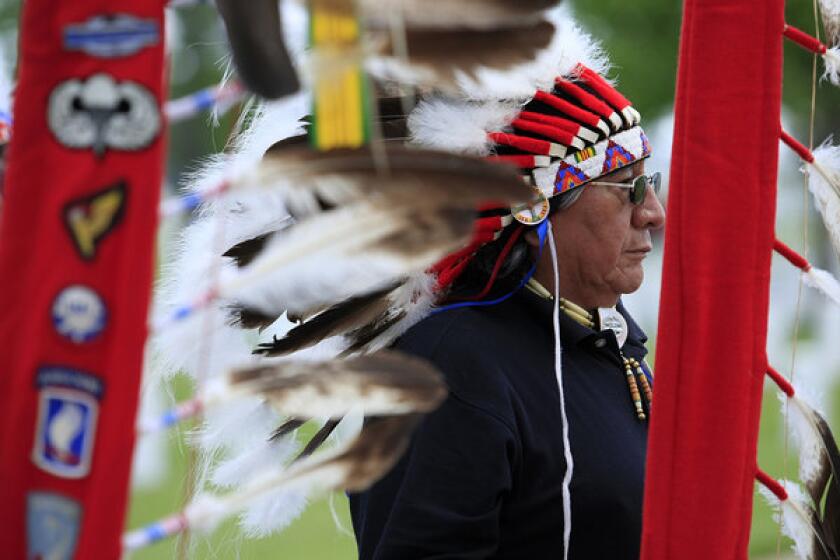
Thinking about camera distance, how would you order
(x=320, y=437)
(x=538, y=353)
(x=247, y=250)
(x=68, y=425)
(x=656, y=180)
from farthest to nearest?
(x=656, y=180) < (x=320, y=437) < (x=538, y=353) < (x=247, y=250) < (x=68, y=425)

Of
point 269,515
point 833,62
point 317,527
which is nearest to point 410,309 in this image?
point 269,515

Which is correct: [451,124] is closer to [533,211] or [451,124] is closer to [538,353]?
[533,211]

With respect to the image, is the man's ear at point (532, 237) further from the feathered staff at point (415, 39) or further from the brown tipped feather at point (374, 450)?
the brown tipped feather at point (374, 450)

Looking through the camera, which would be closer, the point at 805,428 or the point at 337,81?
the point at 337,81

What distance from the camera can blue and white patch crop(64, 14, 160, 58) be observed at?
1.18m

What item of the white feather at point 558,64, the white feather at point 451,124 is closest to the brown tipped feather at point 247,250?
the white feather at point 451,124

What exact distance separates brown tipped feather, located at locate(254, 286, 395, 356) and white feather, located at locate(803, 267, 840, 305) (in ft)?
2.67

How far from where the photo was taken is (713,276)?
1.73 metres

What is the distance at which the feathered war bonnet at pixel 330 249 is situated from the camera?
1300 mm

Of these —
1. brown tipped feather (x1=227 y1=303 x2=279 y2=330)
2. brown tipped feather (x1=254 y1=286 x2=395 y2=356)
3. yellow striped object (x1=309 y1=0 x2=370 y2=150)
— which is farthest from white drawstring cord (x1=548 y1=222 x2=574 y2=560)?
yellow striped object (x1=309 y1=0 x2=370 y2=150)

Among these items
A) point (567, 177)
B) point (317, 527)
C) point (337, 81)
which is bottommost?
point (317, 527)

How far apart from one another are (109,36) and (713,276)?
0.95 meters

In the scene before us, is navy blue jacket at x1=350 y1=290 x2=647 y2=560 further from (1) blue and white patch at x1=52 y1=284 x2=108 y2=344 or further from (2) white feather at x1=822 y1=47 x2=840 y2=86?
(1) blue and white patch at x1=52 y1=284 x2=108 y2=344

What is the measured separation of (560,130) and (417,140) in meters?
0.46
